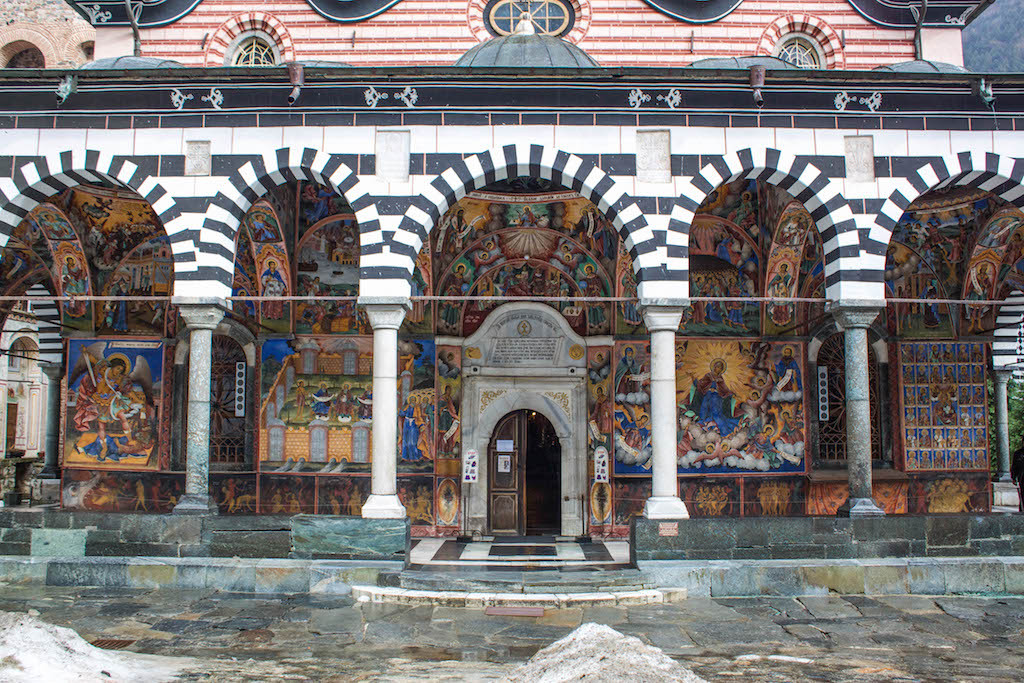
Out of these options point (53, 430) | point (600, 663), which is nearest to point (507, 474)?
point (600, 663)

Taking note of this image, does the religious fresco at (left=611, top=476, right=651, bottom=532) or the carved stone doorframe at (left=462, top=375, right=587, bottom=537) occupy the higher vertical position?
the carved stone doorframe at (left=462, top=375, right=587, bottom=537)

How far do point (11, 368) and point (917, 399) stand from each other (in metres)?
28.8

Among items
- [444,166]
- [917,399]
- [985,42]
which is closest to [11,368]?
[444,166]

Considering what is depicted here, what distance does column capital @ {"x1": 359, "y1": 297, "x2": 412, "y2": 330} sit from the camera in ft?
35.7

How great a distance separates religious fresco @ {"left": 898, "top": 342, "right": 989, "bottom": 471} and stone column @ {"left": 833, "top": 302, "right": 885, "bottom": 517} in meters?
3.88

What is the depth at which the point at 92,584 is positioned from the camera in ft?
33.4

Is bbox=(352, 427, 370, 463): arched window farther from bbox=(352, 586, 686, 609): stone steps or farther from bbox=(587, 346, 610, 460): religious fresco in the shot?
bbox=(352, 586, 686, 609): stone steps

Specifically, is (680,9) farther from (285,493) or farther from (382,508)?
(285,493)

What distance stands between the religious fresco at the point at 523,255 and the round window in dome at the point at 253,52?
5.42 metres

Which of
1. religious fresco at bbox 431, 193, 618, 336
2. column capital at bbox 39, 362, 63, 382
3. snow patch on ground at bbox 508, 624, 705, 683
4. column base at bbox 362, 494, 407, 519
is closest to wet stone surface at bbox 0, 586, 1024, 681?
snow patch on ground at bbox 508, 624, 705, 683

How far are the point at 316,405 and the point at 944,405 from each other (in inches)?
407

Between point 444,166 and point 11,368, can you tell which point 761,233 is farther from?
point 11,368

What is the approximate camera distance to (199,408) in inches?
431

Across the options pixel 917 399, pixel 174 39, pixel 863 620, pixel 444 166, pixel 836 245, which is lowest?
pixel 863 620
